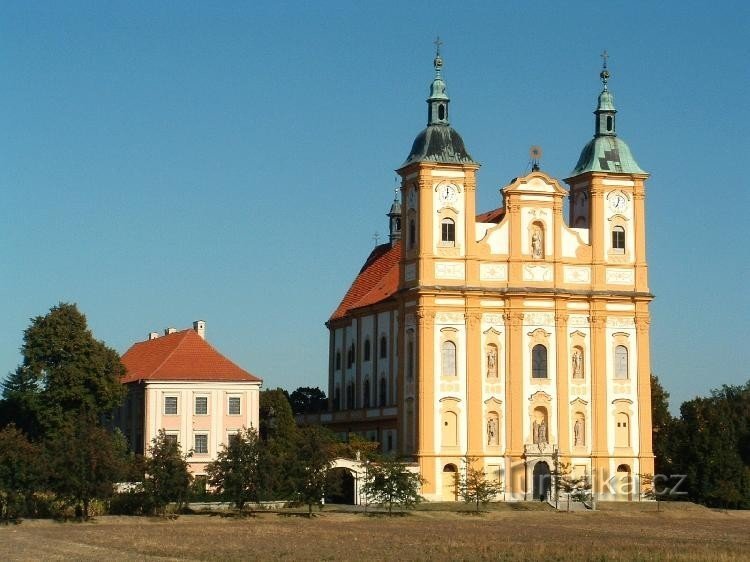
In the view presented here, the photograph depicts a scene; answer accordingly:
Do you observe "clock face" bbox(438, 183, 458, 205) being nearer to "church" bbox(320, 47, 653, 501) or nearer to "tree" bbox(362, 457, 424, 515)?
"church" bbox(320, 47, 653, 501)

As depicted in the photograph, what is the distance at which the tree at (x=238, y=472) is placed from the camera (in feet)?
240

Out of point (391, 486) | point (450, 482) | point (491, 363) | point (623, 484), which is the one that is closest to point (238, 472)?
point (391, 486)

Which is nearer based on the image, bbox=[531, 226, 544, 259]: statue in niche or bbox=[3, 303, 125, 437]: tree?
bbox=[3, 303, 125, 437]: tree

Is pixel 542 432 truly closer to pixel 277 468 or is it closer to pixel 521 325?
pixel 521 325

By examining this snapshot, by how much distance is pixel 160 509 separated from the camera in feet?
237

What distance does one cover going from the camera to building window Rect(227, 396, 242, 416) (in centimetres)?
9319

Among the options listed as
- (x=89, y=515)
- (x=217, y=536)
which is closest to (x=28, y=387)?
(x=89, y=515)

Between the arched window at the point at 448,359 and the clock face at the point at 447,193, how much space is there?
7.13 m

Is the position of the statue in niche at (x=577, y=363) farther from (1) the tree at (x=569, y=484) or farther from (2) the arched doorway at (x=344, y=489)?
(2) the arched doorway at (x=344, y=489)

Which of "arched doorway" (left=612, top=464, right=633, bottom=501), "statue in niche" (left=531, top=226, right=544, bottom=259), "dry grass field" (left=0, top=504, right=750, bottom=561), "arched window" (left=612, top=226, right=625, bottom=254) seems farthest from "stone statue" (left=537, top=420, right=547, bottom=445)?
"arched window" (left=612, top=226, right=625, bottom=254)

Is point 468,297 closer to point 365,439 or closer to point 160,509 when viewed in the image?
point 365,439

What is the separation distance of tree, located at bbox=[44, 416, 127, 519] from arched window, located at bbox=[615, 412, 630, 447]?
28.1 m

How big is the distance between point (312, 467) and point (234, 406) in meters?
18.9

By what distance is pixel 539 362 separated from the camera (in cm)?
8756
